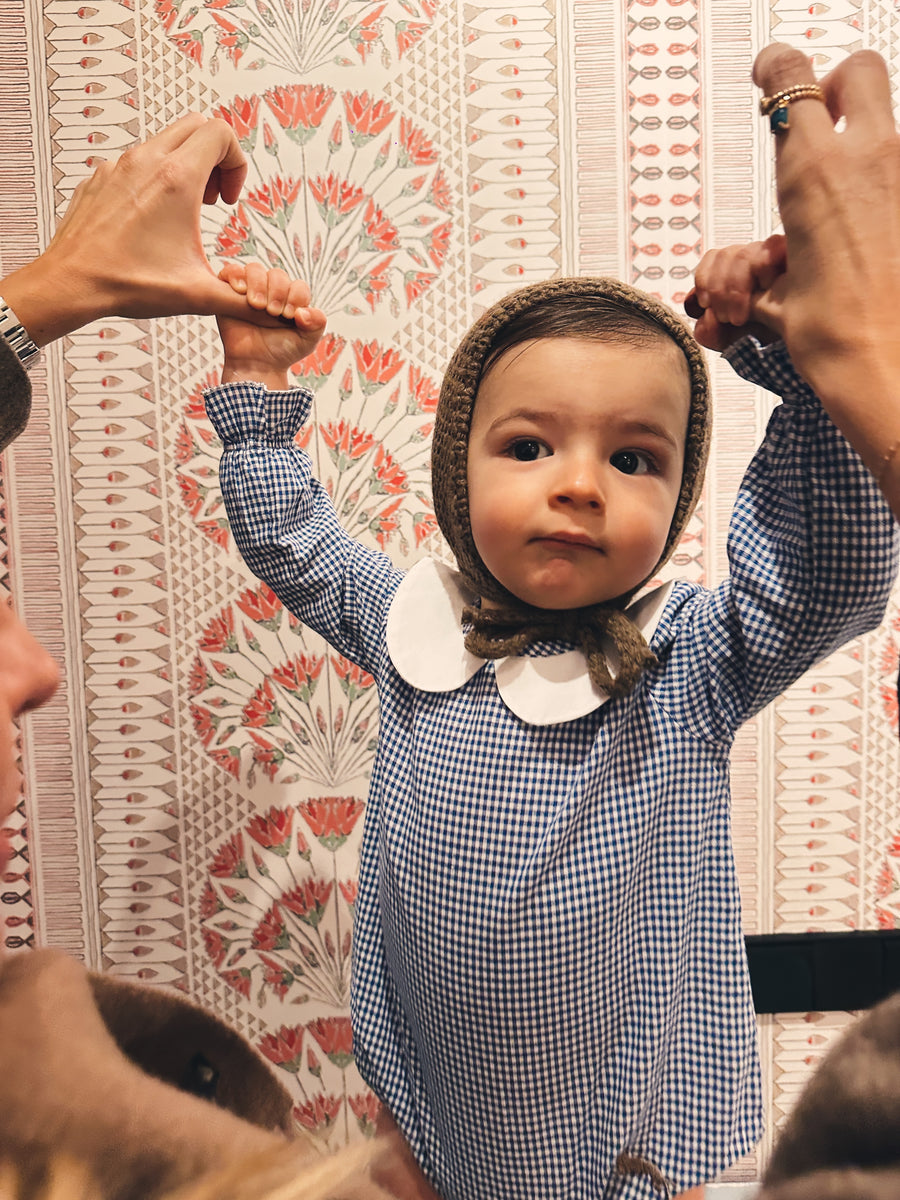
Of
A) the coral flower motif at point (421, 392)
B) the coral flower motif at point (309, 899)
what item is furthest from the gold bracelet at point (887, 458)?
the coral flower motif at point (309, 899)

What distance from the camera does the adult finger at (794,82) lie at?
47cm

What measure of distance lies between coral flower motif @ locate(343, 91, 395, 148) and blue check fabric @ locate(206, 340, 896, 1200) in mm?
572

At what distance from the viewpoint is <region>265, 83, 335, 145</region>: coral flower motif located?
2.98 ft

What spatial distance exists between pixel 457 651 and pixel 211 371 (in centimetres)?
46

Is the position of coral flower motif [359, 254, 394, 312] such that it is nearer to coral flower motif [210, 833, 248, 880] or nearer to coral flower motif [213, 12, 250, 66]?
coral flower motif [213, 12, 250, 66]

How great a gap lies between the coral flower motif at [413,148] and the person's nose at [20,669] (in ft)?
2.56

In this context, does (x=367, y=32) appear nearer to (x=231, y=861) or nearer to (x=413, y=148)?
(x=413, y=148)

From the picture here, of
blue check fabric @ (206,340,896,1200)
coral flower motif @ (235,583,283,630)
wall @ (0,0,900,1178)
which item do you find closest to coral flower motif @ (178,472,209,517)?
wall @ (0,0,900,1178)

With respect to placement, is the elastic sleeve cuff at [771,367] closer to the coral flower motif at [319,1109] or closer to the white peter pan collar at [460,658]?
the white peter pan collar at [460,658]

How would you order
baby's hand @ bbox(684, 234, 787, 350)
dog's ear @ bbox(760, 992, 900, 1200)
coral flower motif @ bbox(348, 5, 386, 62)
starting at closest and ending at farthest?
dog's ear @ bbox(760, 992, 900, 1200) → baby's hand @ bbox(684, 234, 787, 350) → coral flower motif @ bbox(348, 5, 386, 62)

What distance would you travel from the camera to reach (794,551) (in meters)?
0.59

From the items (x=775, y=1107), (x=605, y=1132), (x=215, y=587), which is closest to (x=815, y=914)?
(x=775, y=1107)

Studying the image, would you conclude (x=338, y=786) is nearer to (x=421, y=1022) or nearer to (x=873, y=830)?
(x=421, y=1022)

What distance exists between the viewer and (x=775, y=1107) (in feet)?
3.38
